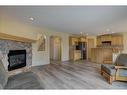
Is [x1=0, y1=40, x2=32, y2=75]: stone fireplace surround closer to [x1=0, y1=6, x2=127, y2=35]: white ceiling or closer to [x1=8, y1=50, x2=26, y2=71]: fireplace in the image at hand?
[x1=8, y1=50, x2=26, y2=71]: fireplace

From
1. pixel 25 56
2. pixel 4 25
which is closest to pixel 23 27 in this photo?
pixel 4 25

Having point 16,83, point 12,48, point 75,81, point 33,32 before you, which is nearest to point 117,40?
point 33,32

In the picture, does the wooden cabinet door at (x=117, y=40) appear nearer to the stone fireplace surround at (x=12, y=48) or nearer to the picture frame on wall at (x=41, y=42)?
the picture frame on wall at (x=41, y=42)

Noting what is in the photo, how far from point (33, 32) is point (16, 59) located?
229cm

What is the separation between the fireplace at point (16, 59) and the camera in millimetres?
4294

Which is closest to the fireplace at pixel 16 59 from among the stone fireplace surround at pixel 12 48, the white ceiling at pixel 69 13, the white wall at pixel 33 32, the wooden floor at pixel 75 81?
the stone fireplace surround at pixel 12 48

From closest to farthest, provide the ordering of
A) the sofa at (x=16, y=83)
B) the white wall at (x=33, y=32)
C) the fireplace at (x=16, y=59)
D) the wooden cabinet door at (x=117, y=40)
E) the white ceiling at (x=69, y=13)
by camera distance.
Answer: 1. the sofa at (x=16, y=83)
2. the white ceiling at (x=69, y=13)
3. the fireplace at (x=16, y=59)
4. the white wall at (x=33, y=32)
5. the wooden cabinet door at (x=117, y=40)

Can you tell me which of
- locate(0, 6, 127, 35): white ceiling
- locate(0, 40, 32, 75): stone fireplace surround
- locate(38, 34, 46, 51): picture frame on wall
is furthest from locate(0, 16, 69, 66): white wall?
locate(0, 40, 32, 75): stone fireplace surround

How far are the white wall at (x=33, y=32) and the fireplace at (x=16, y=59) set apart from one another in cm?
108

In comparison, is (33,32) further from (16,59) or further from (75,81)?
(75,81)

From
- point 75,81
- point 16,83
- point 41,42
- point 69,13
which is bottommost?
point 75,81

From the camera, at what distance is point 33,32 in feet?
21.4

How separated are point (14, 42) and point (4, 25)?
100 cm
